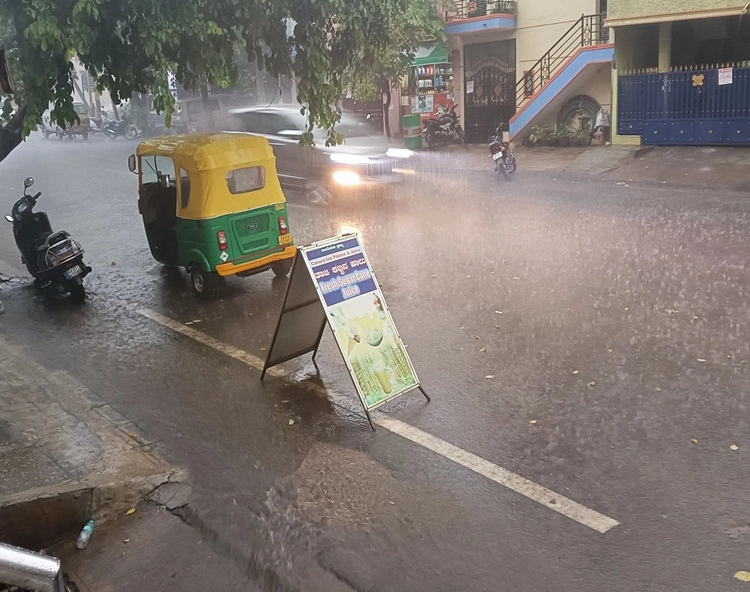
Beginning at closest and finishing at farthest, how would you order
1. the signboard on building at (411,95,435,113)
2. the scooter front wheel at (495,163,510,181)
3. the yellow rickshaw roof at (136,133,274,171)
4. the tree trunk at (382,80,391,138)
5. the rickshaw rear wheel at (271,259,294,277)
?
the yellow rickshaw roof at (136,133,274,171)
the rickshaw rear wheel at (271,259,294,277)
the scooter front wheel at (495,163,510,181)
the signboard on building at (411,95,435,113)
the tree trunk at (382,80,391,138)

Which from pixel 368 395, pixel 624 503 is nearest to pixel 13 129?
pixel 368 395

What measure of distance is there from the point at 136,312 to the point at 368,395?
4.23m

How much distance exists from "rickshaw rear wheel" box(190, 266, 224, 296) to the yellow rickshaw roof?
125cm

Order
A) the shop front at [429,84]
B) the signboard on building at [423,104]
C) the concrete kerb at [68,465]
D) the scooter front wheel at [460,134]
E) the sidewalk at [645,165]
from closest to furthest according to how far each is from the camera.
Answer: the concrete kerb at [68,465]
the sidewalk at [645,165]
the scooter front wheel at [460,134]
the shop front at [429,84]
the signboard on building at [423,104]

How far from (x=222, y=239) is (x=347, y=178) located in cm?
703

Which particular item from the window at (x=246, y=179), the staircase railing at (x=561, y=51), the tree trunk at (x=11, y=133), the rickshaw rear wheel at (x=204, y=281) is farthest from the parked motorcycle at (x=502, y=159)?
the tree trunk at (x=11, y=133)

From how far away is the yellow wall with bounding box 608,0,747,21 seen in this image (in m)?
15.9

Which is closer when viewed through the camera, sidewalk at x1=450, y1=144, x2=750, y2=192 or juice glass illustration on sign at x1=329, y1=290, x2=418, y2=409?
juice glass illustration on sign at x1=329, y1=290, x2=418, y2=409

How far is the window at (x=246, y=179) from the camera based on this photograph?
873 cm

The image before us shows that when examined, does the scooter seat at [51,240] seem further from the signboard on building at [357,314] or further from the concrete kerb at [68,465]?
the signboard on building at [357,314]

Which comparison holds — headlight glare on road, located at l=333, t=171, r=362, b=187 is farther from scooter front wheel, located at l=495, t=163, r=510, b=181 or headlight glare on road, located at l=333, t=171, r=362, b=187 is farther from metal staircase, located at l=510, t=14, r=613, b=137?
metal staircase, located at l=510, t=14, r=613, b=137

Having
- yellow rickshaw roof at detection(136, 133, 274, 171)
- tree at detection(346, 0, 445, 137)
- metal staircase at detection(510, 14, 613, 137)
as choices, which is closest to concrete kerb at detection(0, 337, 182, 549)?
yellow rickshaw roof at detection(136, 133, 274, 171)

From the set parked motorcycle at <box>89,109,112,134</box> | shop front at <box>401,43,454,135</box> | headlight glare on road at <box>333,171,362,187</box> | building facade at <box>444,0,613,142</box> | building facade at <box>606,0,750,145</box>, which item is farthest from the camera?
parked motorcycle at <box>89,109,112,134</box>

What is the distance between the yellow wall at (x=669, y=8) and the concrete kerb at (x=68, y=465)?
1547 centimetres
